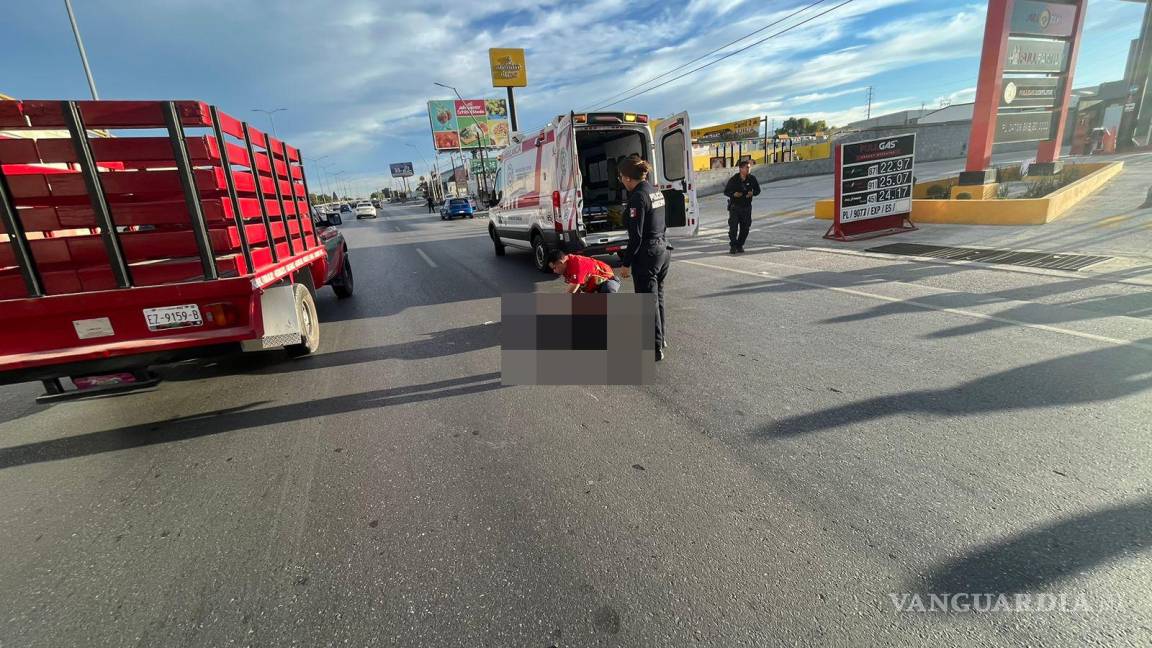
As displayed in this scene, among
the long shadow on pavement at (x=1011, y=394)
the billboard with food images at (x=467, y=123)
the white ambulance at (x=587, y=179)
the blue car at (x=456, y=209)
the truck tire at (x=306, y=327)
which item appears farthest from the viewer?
the billboard with food images at (x=467, y=123)

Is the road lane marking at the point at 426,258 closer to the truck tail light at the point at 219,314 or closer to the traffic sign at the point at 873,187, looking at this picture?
the truck tail light at the point at 219,314

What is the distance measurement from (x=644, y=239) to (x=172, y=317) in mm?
3773

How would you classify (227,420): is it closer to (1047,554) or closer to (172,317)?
(172,317)

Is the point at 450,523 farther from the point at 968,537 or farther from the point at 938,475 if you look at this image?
the point at 938,475

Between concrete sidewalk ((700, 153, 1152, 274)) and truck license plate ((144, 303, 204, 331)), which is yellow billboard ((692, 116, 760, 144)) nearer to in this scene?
concrete sidewalk ((700, 153, 1152, 274))

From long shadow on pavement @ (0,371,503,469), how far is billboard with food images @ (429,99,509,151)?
57748mm

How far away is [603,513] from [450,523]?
77 cm

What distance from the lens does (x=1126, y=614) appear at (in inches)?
67.4

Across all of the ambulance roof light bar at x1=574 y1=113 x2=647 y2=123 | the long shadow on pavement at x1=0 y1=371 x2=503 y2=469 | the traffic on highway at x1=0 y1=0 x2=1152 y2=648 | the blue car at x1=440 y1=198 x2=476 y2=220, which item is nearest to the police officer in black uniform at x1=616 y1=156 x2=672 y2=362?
the traffic on highway at x1=0 y1=0 x2=1152 y2=648

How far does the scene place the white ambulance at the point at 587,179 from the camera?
7.69 m

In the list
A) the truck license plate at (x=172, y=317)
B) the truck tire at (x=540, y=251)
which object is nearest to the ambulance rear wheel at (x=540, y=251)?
the truck tire at (x=540, y=251)

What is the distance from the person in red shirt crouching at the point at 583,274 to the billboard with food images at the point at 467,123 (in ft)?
189

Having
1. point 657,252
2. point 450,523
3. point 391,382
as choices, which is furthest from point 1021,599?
point 391,382

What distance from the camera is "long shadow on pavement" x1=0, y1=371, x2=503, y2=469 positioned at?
341 cm
